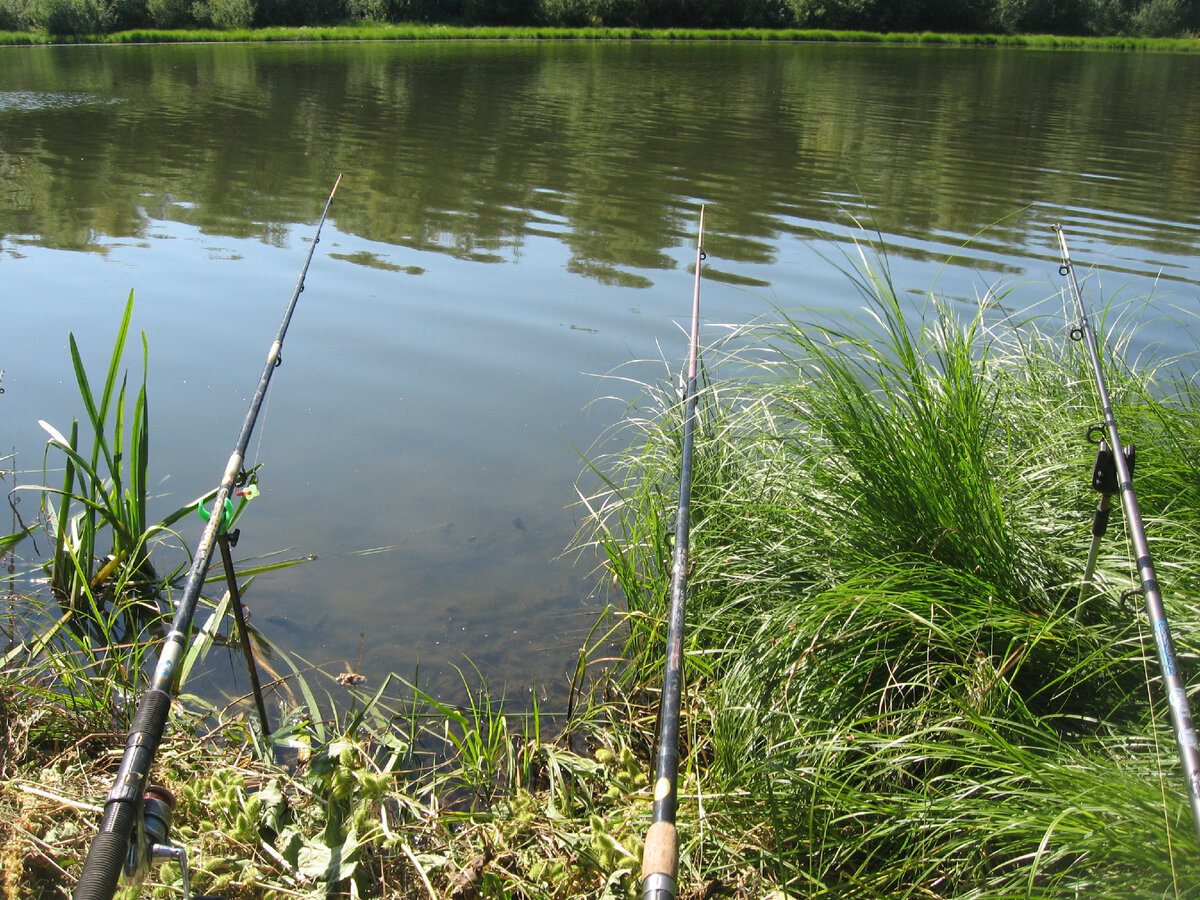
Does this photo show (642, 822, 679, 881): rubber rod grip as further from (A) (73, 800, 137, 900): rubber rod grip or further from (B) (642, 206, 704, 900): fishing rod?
(A) (73, 800, 137, 900): rubber rod grip

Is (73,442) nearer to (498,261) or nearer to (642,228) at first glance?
(498,261)

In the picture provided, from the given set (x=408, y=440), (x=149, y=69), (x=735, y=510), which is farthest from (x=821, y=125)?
(x=149, y=69)

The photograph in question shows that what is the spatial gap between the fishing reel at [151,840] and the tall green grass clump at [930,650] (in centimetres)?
100

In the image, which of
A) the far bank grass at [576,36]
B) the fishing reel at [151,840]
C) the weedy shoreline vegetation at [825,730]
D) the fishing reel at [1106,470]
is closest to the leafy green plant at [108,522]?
the weedy shoreline vegetation at [825,730]

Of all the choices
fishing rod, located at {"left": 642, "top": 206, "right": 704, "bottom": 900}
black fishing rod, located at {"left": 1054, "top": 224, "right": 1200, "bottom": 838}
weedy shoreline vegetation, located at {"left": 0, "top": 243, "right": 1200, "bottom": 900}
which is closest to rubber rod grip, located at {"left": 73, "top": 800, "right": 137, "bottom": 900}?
fishing rod, located at {"left": 642, "top": 206, "right": 704, "bottom": 900}

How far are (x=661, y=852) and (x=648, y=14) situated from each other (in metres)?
48.7

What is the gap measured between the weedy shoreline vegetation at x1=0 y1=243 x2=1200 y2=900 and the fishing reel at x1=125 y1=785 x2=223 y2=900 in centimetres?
63

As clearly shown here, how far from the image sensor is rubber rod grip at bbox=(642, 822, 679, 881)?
3.90 ft

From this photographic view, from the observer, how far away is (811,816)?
1734mm

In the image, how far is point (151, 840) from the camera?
1288mm

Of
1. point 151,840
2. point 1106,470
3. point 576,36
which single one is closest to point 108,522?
point 151,840

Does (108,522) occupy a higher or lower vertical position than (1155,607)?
lower

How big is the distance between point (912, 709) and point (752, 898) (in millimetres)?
489

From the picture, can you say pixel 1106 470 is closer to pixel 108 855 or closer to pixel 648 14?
pixel 108 855
